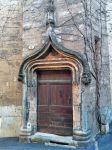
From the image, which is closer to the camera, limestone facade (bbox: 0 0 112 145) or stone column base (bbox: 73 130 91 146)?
stone column base (bbox: 73 130 91 146)

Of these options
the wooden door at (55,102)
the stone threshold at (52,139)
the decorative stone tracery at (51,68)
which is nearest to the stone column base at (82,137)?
the decorative stone tracery at (51,68)

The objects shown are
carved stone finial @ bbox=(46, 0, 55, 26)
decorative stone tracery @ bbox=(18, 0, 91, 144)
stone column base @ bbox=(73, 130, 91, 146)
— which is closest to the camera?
stone column base @ bbox=(73, 130, 91, 146)

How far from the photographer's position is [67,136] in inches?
220

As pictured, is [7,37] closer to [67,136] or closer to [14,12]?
[14,12]

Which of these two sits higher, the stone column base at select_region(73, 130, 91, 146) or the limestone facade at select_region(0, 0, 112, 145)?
the limestone facade at select_region(0, 0, 112, 145)

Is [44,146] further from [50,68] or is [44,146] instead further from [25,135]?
[50,68]

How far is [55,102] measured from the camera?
584 cm

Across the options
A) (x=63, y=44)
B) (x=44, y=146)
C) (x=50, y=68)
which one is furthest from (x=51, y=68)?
(x=44, y=146)

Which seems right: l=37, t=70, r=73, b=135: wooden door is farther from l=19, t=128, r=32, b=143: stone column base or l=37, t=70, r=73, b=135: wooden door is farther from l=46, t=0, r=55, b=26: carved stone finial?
l=46, t=0, r=55, b=26: carved stone finial

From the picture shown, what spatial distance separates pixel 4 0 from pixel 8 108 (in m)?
3.25

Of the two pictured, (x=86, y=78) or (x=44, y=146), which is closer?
(x=86, y=78)

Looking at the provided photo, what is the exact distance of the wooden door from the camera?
5691mm

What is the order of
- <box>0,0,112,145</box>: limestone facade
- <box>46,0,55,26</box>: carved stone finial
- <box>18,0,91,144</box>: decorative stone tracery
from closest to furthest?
<box>18,0,91,144</box>: decorative stone tracery < <box>0,0,112,145</box>: limestone facade < <box>46,0,55,26</box>: carved stone finial

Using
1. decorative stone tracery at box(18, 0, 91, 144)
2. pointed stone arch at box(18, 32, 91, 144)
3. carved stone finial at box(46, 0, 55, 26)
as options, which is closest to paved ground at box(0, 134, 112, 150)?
decorative stone tracery at box(18, 0, 91, 144)
